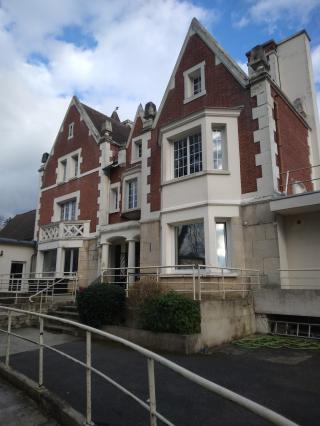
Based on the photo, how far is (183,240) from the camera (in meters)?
12.1

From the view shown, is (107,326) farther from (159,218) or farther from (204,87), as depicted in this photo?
(204,87)

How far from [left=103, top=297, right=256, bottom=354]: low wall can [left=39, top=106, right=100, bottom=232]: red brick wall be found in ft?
34.6

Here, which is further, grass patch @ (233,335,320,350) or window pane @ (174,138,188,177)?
window pane @ (174,138,188,177)

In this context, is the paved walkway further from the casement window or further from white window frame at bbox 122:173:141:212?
the casement window

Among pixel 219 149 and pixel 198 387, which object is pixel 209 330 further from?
pixel 219 149

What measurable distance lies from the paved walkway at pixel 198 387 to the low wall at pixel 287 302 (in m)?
1.53

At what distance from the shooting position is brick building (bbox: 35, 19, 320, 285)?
425 inches

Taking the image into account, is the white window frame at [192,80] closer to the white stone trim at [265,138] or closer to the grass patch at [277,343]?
the white stone trim at [265,138]

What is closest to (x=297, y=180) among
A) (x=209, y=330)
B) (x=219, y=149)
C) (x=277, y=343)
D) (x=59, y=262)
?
(x=219, y=149)

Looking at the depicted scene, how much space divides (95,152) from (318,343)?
15830 millimetres

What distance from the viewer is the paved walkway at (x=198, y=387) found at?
13.2 ft

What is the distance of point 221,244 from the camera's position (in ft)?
36.8

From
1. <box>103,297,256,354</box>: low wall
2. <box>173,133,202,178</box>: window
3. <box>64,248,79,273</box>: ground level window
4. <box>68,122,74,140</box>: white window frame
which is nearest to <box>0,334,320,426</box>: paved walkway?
<box>103,297,256,354</box>: low wall

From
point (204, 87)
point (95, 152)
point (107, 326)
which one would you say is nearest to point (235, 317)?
point (107, 326)
